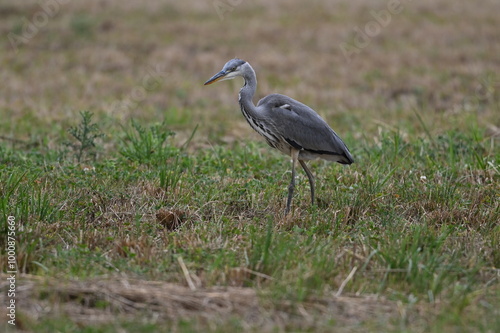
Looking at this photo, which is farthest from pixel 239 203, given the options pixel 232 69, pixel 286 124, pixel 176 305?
pixel 176 305

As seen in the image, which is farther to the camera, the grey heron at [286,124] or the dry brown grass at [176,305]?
the grey heron at [286,124]

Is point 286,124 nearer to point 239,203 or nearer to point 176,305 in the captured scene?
point 239,203

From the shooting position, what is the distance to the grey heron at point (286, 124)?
5797 mm

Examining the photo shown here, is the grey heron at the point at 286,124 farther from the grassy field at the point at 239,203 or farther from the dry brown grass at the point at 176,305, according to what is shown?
the dry brown grass at the point at 176,305

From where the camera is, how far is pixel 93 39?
52.5ft

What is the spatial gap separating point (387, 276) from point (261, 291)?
98 cm

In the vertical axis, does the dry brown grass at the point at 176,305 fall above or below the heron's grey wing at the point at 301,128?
below

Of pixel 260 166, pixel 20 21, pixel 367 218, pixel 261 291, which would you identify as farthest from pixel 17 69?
pixel 261 291

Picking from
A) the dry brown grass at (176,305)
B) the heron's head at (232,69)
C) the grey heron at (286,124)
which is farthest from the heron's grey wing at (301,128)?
the dry brown grass at (176,305)

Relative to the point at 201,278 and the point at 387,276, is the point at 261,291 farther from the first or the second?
the point at 387,276

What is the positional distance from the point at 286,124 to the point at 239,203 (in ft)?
2.72

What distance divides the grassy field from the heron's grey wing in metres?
0.44

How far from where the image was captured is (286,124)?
583 centimetres

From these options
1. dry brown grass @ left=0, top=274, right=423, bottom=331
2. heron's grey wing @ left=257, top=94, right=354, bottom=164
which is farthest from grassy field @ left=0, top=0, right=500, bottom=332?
heron's grey wing @ left=257, top=94, right=354, bottom=164
